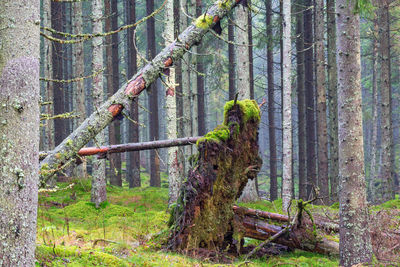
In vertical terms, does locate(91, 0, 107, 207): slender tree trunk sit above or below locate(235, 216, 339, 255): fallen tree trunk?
above

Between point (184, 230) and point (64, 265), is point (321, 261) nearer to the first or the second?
point (184, 230)

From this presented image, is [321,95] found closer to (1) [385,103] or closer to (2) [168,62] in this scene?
(1) [385,103]

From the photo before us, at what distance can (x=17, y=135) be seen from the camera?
114 inches

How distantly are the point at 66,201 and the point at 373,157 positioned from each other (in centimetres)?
1905

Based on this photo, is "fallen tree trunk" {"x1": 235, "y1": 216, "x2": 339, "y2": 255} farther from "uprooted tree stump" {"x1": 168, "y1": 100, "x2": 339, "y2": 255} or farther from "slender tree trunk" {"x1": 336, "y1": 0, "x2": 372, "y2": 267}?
"slender tree trunk" {"x1": 336, "y1": 0, "x2": 372, "y2": 267}

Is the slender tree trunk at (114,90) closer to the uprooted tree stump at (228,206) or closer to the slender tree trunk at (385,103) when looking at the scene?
the uprooted tree stump at (228,206)

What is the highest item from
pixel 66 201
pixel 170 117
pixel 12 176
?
pixel 170 117

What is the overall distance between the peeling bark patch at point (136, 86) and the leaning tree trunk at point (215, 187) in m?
1.84

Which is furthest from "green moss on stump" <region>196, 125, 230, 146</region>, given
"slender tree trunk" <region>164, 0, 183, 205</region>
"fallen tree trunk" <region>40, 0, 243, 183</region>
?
"slender tree trunk" <region>164, 0, 183, 205</region>

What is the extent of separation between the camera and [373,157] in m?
23.5

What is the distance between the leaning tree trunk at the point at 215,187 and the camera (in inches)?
257

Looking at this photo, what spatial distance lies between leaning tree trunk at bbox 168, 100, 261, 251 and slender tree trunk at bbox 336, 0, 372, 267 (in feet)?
6.69

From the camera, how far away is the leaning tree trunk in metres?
6.53

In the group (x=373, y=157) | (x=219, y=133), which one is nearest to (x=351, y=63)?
(x=219, y=133)
